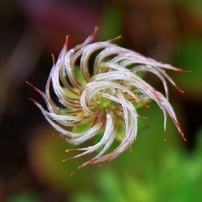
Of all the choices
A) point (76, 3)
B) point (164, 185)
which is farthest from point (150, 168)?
point (76, 3)

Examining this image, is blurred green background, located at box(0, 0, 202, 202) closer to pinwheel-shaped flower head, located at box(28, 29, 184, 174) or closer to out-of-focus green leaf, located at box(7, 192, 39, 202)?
out-of-focus green leaf, located at box(7, 192, 39, 202)

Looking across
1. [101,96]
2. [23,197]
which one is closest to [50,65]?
[23,197]

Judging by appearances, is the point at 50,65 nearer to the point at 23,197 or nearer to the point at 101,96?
the point at 23,197

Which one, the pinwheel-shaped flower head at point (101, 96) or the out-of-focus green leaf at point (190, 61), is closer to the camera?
the pinwheel-shaped flower head at point (101, 96)

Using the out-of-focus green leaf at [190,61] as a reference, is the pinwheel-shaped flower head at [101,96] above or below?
above

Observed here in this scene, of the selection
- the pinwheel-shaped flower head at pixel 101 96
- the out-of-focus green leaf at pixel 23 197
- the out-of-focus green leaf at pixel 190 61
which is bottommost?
the out-of-focus green leaf at pixel 23 197

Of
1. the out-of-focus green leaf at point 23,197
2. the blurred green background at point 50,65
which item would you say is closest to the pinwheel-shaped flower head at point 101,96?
the blurred green background at point 50,65

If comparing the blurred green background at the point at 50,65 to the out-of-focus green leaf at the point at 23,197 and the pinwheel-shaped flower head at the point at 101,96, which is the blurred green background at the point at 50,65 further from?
the pinwheel-shaped flower head at the point at 101,96

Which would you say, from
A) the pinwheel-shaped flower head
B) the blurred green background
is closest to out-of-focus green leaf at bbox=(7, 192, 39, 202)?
the blurred green background
